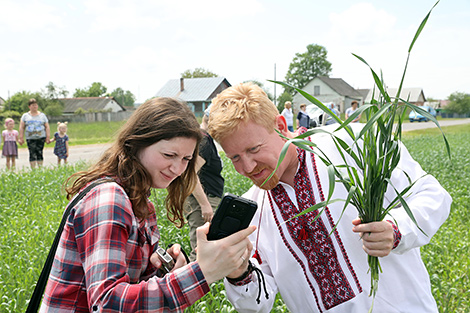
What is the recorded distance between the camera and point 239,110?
79.4 inches

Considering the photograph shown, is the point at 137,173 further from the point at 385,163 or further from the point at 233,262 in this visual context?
the point at 385,163

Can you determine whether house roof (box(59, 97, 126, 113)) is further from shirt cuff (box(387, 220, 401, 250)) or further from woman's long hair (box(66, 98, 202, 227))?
shirt cuff (box(387, 220, 401, 250))

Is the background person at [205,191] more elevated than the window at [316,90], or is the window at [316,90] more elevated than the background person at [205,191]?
the window at [316,90]

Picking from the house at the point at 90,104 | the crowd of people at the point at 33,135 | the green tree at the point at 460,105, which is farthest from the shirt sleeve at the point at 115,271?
the green tree at the point at 460,105

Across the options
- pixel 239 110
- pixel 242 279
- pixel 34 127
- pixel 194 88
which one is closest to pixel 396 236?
pixel 242 279

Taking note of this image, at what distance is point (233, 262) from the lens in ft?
4.94

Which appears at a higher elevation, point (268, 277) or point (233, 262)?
point (233, 262)

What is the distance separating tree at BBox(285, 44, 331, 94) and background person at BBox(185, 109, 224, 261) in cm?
8262

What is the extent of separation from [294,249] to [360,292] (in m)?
0.34

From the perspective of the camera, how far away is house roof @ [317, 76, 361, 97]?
73.5 meters

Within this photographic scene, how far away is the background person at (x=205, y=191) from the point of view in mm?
4469

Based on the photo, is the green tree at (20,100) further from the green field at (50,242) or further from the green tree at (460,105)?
the green tree at (460,105)

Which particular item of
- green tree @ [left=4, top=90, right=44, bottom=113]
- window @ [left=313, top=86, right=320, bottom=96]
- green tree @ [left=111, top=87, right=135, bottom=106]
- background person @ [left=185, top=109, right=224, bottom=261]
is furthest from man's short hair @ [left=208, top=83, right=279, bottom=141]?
green tree @ [left=111, top=87, right=135, bottom=106]

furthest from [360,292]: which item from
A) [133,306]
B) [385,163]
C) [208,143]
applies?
[208,143]
